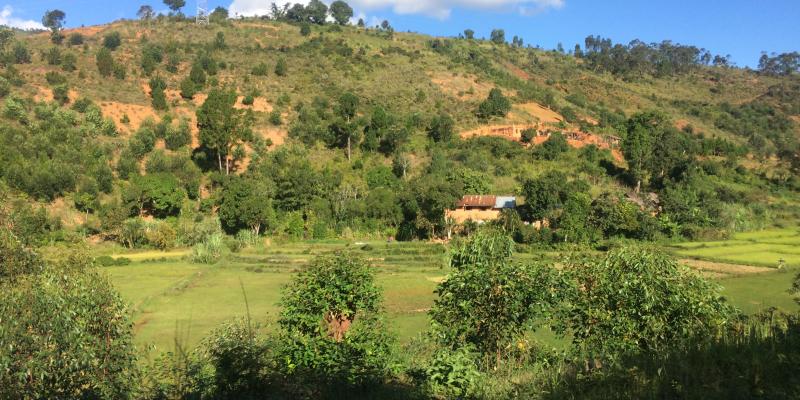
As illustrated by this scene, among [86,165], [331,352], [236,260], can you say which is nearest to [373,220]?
[236,260]

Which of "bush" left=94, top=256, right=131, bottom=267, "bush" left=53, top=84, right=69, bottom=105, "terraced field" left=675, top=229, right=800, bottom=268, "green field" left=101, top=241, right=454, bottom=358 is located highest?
"bush" left=53, top=84, right=69, bottom=105

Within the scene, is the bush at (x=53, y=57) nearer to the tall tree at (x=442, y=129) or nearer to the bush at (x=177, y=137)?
the bush at (x=177, y=137)

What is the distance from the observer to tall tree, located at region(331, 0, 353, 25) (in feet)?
386

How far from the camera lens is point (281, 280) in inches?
1416

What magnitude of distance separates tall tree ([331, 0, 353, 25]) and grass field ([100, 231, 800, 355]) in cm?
8050

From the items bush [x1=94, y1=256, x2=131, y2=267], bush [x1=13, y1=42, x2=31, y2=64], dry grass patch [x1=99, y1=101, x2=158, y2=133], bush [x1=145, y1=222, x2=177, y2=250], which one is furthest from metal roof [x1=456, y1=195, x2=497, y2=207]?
bush [x1=13, y1=42, x2=31, y2=64]

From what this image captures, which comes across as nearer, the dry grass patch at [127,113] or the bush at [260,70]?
the dry grass patch at [127,113]

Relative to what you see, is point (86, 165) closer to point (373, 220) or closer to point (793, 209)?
point (373, 220)

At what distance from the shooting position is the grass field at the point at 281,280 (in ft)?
82.5

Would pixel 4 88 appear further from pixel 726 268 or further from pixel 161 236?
pixel 726 268

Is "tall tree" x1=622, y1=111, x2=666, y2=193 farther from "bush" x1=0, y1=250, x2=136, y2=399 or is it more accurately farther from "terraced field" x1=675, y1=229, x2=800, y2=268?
"bush" x1=0, y1=250, x2=136, y2=399

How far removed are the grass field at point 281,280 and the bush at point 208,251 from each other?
74cm

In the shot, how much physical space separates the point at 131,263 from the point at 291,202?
15887mm

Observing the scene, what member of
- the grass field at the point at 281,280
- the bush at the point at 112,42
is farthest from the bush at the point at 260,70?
the grass field at the point at 281,280
